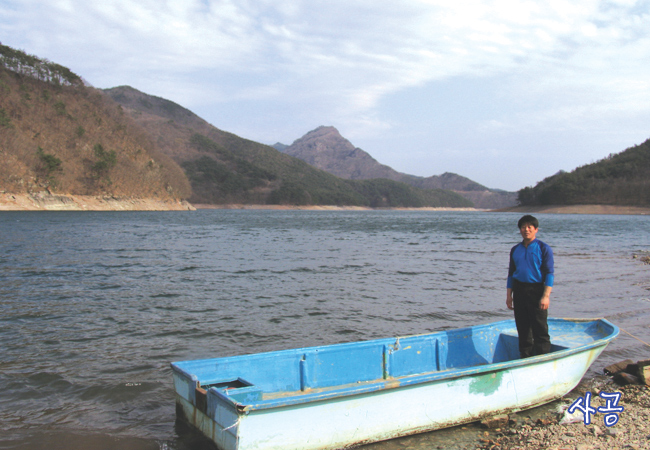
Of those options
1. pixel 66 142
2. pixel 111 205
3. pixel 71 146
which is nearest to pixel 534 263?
pixel 111 205

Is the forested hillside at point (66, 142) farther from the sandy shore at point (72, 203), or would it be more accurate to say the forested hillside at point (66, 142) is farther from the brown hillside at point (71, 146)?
the sandy shore at point (72, 203)

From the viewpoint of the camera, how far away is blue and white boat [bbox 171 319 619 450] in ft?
14.3

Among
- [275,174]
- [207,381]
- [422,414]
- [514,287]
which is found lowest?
[422,414]

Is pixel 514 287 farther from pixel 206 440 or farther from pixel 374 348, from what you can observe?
pixel 206 440

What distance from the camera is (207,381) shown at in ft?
17.1

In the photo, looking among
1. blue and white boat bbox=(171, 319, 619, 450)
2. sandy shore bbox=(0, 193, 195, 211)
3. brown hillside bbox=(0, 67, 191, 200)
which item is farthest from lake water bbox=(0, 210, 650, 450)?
brown hillside bbox=(0, 67, 191, 200)

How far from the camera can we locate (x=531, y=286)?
6023 mm

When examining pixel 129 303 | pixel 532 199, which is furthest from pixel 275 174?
pixel 129 303

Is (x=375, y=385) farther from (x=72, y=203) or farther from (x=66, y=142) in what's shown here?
(x=66, y=142)

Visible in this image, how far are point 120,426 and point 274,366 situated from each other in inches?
83.3

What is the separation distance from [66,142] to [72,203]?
15329 mm

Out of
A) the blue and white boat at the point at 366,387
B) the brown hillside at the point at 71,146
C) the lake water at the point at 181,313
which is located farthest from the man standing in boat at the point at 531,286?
the brown hillside at the point at 71,146

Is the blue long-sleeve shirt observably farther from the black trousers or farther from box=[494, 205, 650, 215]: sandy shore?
box=[494, 205, 650, 215]: sandy shore

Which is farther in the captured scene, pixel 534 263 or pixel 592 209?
pixel 592 209
